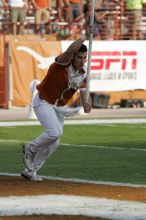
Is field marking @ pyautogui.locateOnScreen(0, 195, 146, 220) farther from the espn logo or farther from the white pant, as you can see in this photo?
the espn logo

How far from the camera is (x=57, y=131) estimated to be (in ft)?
37.4

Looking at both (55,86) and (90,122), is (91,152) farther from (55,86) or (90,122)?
(90,122)

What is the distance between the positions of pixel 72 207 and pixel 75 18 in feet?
76.5

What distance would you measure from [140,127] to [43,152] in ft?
32.0

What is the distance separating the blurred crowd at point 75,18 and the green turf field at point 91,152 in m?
10.3

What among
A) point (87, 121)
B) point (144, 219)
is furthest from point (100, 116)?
point (144, 219)

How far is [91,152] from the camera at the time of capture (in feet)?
51.9

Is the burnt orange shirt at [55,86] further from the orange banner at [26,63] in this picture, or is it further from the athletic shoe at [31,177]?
the orange banner at [26,63]

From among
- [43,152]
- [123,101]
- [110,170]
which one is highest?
[43,152]

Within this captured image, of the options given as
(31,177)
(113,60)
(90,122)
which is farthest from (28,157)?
(113,60)

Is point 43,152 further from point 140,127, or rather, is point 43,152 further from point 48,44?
point 48,44

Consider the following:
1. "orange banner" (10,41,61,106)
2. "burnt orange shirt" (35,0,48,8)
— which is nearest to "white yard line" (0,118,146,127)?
"orange banner" (10,41,61,106)

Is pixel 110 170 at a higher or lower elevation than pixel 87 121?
higher

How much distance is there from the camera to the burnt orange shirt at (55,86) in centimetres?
1131
